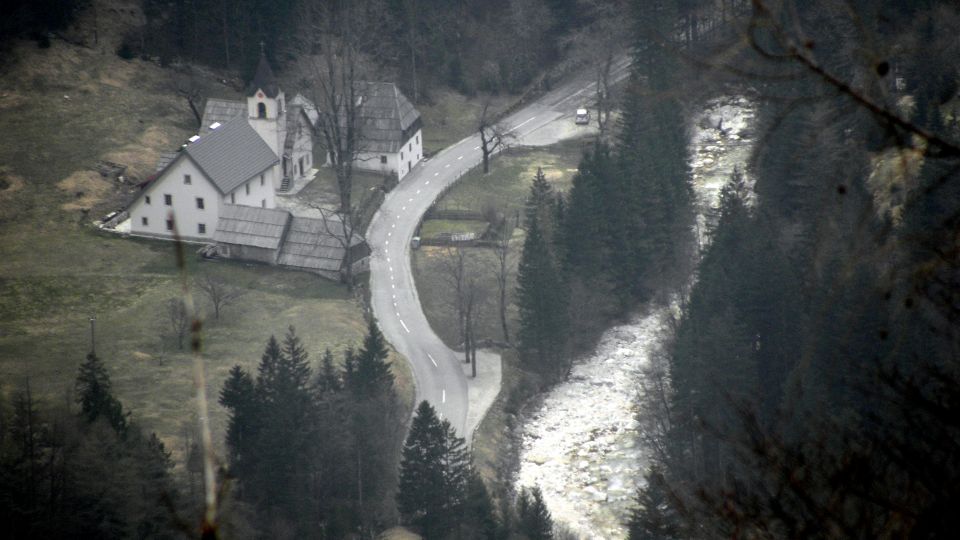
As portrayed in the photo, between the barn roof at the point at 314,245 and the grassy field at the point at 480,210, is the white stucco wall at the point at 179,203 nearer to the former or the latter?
the barn roof at the point at 314,245

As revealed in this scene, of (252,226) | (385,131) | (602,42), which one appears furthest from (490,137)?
(252,226)

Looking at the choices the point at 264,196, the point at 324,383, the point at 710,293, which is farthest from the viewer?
the point at 264,196

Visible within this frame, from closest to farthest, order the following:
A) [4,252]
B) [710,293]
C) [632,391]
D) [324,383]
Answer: [324,383]
[710,293]
[632,391]
[4,252]

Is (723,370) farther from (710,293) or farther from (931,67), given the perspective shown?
(931,67)

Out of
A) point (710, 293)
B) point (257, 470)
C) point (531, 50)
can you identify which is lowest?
point (257, 470)

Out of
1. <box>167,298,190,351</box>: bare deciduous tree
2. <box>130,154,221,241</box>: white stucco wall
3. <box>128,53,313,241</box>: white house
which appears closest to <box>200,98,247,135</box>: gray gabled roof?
<box>128,53,313,241</box>: white house

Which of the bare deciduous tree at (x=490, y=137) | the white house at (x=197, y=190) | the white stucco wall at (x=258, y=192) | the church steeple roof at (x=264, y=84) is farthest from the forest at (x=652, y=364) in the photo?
the white house at (x=197, y=190)

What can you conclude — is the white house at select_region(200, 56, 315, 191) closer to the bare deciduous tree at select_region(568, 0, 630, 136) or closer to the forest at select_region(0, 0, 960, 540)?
the forest at select_region(0, 0, 960, 540)

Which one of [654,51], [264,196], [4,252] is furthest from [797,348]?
[4,252]
